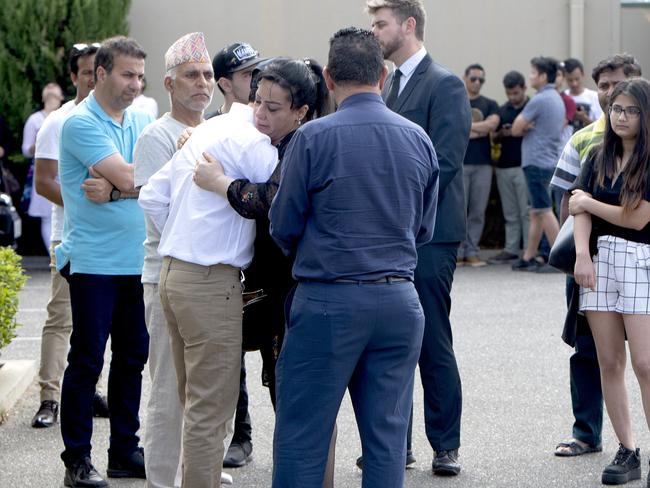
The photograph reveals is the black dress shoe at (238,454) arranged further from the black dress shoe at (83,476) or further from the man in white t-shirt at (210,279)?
the man in white t-shirt at (210,279)

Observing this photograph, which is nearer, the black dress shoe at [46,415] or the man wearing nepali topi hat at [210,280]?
the man wearing nepali topi hat at [210,280]

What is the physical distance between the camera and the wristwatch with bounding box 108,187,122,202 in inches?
220

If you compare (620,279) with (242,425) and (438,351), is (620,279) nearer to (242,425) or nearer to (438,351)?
(438,351)

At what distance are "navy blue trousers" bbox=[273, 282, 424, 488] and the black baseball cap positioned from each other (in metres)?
1.62

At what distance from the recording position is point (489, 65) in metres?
15.9

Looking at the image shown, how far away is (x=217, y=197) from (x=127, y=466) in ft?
5.87

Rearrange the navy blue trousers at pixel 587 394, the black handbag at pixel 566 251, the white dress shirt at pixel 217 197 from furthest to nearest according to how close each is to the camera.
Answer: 1. the navy blue trousers at pixel 587 394
2. the black handbag at pixel 566 251
3. the white dress shirt at pixel 217 197

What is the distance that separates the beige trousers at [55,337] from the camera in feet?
22.7

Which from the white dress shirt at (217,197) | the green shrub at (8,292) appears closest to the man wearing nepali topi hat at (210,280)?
the white dress shirt at (217,197)

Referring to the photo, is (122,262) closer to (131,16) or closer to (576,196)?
(576,196)

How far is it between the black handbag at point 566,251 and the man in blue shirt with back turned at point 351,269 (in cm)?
147

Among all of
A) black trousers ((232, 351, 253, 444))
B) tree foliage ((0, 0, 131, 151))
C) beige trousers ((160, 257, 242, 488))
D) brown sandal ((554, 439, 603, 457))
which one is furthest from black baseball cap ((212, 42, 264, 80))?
tree foliage ((0, 0, 131, 151))

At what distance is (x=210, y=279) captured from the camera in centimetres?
469

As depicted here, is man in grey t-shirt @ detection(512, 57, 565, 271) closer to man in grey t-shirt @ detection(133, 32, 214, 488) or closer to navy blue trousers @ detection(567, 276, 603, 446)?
navy blue trousers @ detection(567, 276, 603, 446)
